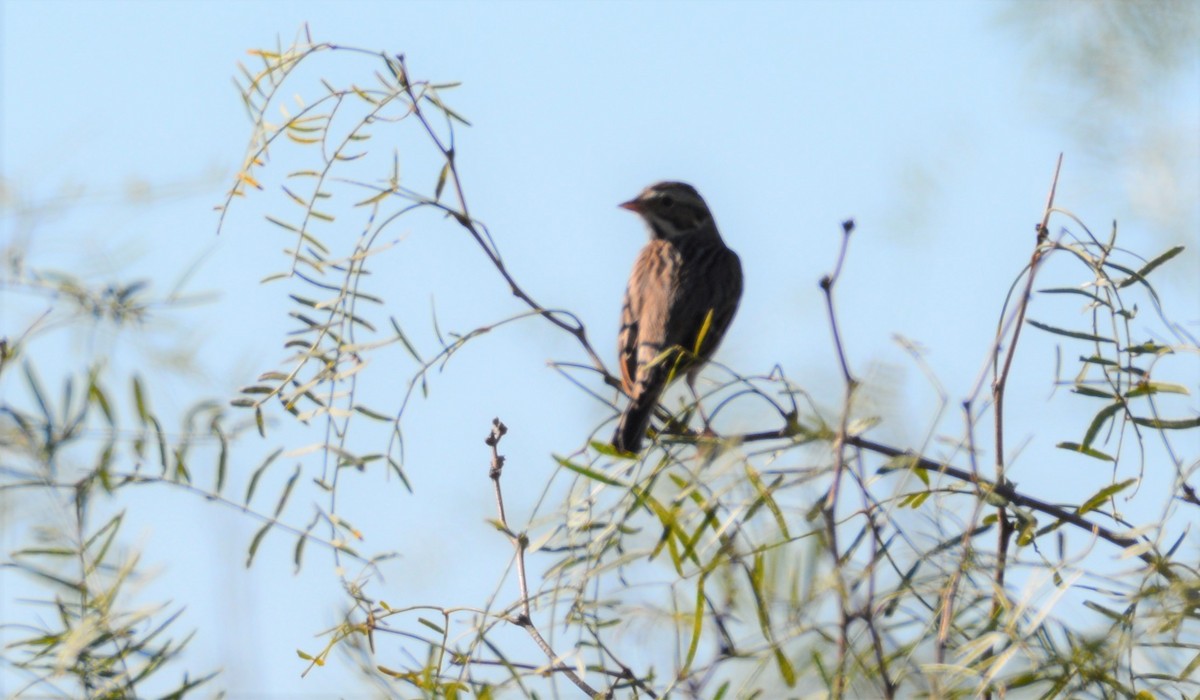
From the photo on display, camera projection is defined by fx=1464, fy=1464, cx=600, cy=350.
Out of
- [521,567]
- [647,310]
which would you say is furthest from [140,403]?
[647,310]

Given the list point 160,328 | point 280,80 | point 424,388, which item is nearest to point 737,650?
point 424,388

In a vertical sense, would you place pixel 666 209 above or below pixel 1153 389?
above

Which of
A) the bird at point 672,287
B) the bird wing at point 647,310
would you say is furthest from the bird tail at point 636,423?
the bird wing at point 647,310

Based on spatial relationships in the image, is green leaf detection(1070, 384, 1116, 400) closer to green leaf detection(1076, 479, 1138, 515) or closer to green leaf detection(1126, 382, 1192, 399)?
green leaf detection(1126, 382, 1192, 399)

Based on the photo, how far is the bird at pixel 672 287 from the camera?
17.0 feet

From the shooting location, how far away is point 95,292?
151 inches

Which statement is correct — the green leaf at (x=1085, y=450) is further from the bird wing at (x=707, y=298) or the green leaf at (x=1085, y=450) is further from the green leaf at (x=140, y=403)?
the bird wing at (x=707, y=298)

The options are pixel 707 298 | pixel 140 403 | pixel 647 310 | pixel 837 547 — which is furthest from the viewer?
pixel 707 298

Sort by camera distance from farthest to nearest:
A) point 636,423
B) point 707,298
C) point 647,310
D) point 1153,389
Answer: point 707,298 → point 647,310 → point 636,423 → point 1153,389

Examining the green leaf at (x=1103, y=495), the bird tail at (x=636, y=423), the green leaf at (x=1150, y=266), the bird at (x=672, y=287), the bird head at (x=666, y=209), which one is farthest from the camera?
the bird head at (x=666, y=209)

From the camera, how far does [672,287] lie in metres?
5.66

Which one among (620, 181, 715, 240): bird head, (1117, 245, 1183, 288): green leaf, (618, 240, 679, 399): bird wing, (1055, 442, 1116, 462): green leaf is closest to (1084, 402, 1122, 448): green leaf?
(1055, 442, 1116, 462): green leaf

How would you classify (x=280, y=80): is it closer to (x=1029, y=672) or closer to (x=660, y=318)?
(x=1029, y=672)

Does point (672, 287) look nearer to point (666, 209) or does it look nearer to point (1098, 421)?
point (666, 209)
